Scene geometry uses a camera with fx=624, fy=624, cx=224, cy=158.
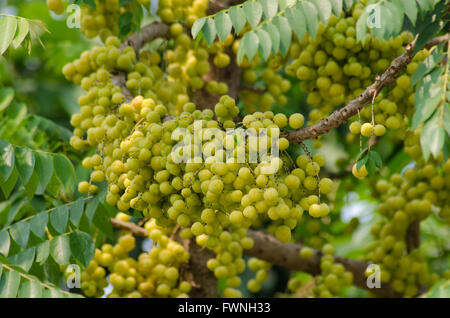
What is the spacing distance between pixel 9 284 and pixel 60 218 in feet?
1.99

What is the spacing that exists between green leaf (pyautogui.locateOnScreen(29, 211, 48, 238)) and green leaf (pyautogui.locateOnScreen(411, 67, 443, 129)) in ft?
5.29

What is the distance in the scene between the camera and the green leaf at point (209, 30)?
235 centimetres

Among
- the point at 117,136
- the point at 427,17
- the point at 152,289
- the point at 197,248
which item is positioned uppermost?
the point at 427,17

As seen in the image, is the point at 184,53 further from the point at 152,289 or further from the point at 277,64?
the point at 152,289

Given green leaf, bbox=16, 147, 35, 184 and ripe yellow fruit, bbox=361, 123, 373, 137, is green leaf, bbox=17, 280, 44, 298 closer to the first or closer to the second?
green leaf, bbox=16, 147, 35, 184

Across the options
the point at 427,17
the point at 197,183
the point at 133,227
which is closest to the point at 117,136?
the point at 197,183

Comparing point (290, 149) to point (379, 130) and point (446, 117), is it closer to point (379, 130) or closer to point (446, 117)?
point (379, 130)

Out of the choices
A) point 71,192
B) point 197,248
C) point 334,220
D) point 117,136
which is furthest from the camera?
point 334,220

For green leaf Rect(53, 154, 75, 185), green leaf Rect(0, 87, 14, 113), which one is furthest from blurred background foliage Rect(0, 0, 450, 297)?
green leaf Rect(53, 154, 75, 185)

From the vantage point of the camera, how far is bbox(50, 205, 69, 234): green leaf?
2693 millimetres

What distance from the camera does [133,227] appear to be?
3398 millimetres

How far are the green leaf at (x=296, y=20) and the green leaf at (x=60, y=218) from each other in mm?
1281

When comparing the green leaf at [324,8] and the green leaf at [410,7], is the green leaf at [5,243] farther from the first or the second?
the green leaf at [410,7]

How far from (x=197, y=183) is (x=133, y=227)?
4.04ft
